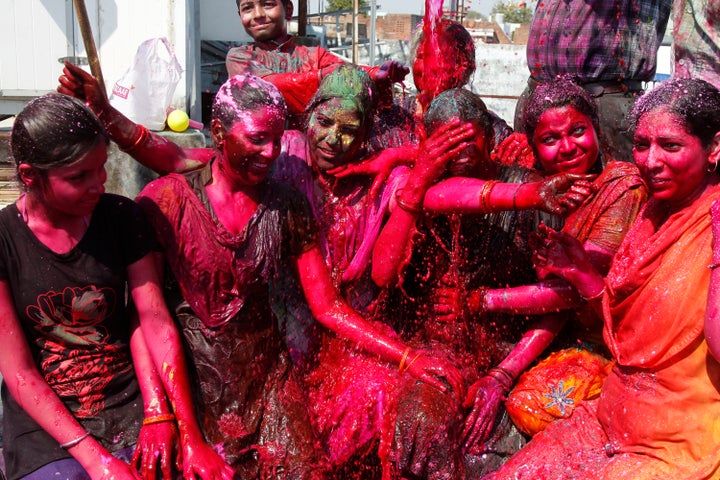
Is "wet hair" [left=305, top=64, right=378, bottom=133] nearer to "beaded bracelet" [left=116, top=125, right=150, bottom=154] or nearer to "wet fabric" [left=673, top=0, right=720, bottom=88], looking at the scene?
"beaded bracelet" [left=116, top=125, right=150, bottom=154]

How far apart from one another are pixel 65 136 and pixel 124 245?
533 millimetres

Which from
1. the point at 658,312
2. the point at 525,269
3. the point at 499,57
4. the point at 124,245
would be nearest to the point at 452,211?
the point at 525,269

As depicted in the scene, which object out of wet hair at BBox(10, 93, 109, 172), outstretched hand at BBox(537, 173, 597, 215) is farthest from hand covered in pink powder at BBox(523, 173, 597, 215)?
wet hair at BBox(10, 93, 109, 172)

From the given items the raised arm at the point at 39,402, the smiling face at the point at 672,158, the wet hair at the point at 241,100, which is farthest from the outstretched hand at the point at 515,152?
the raised arm at the point at 39,402

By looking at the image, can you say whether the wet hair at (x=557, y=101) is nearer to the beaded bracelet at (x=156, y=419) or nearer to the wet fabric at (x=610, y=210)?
the wet fabric at (x=610, y=210)

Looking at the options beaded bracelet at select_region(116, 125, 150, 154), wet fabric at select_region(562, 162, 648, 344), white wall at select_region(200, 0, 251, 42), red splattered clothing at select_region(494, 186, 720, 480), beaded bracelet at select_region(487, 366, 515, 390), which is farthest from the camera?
white wall at select_region(200, 0, 251, 42)

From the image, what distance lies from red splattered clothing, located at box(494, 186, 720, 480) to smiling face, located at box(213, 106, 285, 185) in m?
1.47

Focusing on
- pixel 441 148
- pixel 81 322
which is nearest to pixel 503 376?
pixel 441 148

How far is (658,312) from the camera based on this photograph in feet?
8.89

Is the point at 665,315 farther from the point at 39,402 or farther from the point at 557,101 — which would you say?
the point at 39,402

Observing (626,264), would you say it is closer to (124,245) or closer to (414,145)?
(414,145)

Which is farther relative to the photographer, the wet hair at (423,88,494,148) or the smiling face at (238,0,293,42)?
the smiling face at (238,0,293,42)

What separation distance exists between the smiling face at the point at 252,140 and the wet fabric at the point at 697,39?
243cm

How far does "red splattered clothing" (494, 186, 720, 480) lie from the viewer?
2598mm
